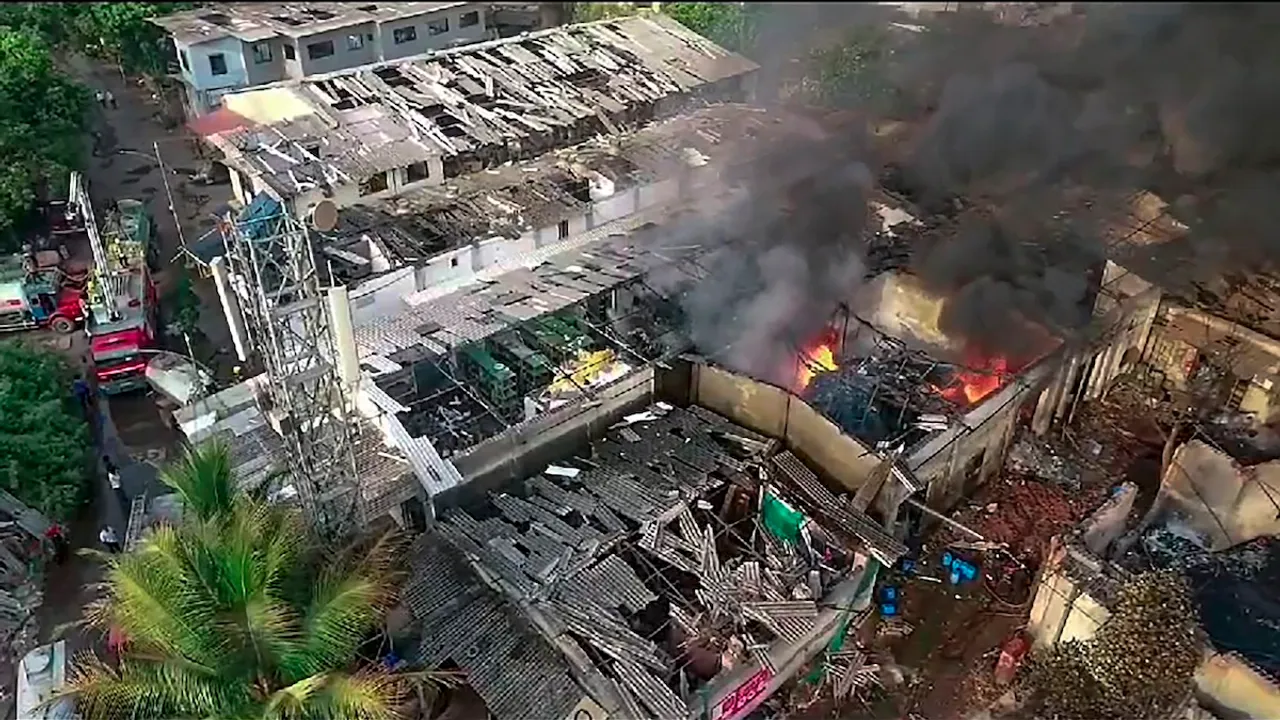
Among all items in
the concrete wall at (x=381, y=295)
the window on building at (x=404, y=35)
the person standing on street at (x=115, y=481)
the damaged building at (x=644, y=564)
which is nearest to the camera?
the damaged building at (x=644, y=564)

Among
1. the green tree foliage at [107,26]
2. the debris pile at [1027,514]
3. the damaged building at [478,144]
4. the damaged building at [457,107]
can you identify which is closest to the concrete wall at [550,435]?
the damaged building at [478,144]

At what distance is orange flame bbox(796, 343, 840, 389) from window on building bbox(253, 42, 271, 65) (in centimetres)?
1522

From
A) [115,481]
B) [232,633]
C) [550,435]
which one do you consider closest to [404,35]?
[115,481]

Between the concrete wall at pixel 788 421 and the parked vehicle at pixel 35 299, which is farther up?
the concrete wall at pixel 788 421

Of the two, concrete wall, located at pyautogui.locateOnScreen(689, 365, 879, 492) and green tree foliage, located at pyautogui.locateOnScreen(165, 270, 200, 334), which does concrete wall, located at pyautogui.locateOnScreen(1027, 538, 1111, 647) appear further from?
green tree foliage, located at pyautogui.locateOnScreen(165, 270, 200, 334)

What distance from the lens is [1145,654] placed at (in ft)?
29.6

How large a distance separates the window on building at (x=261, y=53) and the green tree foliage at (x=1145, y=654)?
20.4 metres

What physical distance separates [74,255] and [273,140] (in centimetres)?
473

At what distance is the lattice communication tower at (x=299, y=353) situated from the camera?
824cm

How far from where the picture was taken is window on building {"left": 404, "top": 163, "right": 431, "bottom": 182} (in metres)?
16.3

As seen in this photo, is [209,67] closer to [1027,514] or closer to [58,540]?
[58,540]

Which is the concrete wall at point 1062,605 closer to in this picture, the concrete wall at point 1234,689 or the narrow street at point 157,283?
the concrete wall at point 1234,689

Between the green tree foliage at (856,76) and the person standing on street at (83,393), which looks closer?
the person standing on street at (83,393)

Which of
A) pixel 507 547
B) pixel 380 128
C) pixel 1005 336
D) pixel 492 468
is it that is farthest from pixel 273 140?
pixel 1005 336
